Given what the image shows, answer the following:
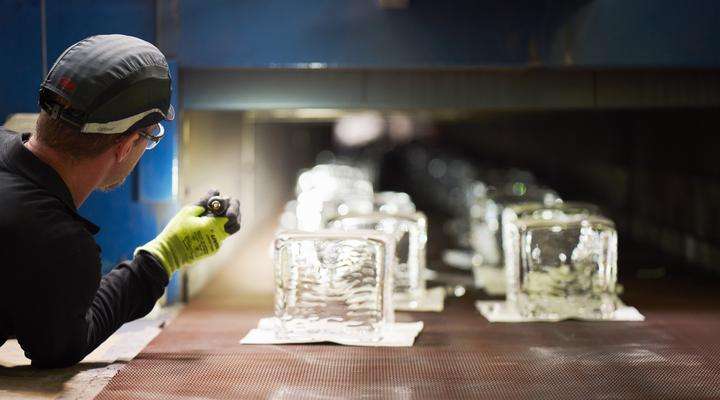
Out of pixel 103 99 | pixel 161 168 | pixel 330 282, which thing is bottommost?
pixel 330 282

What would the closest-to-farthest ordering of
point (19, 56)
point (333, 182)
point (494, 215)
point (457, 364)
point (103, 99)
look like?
point (103, 99) < point (457, 364) < point (19, 56) < point (494, 215) < point (333, 182)

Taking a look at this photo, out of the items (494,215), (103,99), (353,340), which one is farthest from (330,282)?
(494,215)

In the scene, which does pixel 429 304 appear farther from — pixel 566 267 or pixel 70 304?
pixel 70 304

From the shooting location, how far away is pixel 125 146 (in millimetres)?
4320

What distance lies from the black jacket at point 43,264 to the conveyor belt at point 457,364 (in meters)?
0.32

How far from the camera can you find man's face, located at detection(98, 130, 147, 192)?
172 inches

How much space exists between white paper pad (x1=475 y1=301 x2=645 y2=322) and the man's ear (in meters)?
2.60

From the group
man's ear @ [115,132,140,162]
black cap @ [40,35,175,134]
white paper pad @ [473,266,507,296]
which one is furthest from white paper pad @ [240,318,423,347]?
white paper pad @ [473,266,507,296]

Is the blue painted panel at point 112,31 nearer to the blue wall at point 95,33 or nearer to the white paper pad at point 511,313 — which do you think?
the blue wall at point 95,33

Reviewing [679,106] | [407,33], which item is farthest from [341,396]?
[679,106]

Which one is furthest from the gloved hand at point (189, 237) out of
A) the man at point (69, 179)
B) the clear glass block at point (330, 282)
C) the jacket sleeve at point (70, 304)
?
the clear glass block at point (330, 282)

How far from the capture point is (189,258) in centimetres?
482

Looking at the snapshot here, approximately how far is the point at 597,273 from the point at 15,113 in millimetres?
3614

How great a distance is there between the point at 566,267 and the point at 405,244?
3.78 ft
